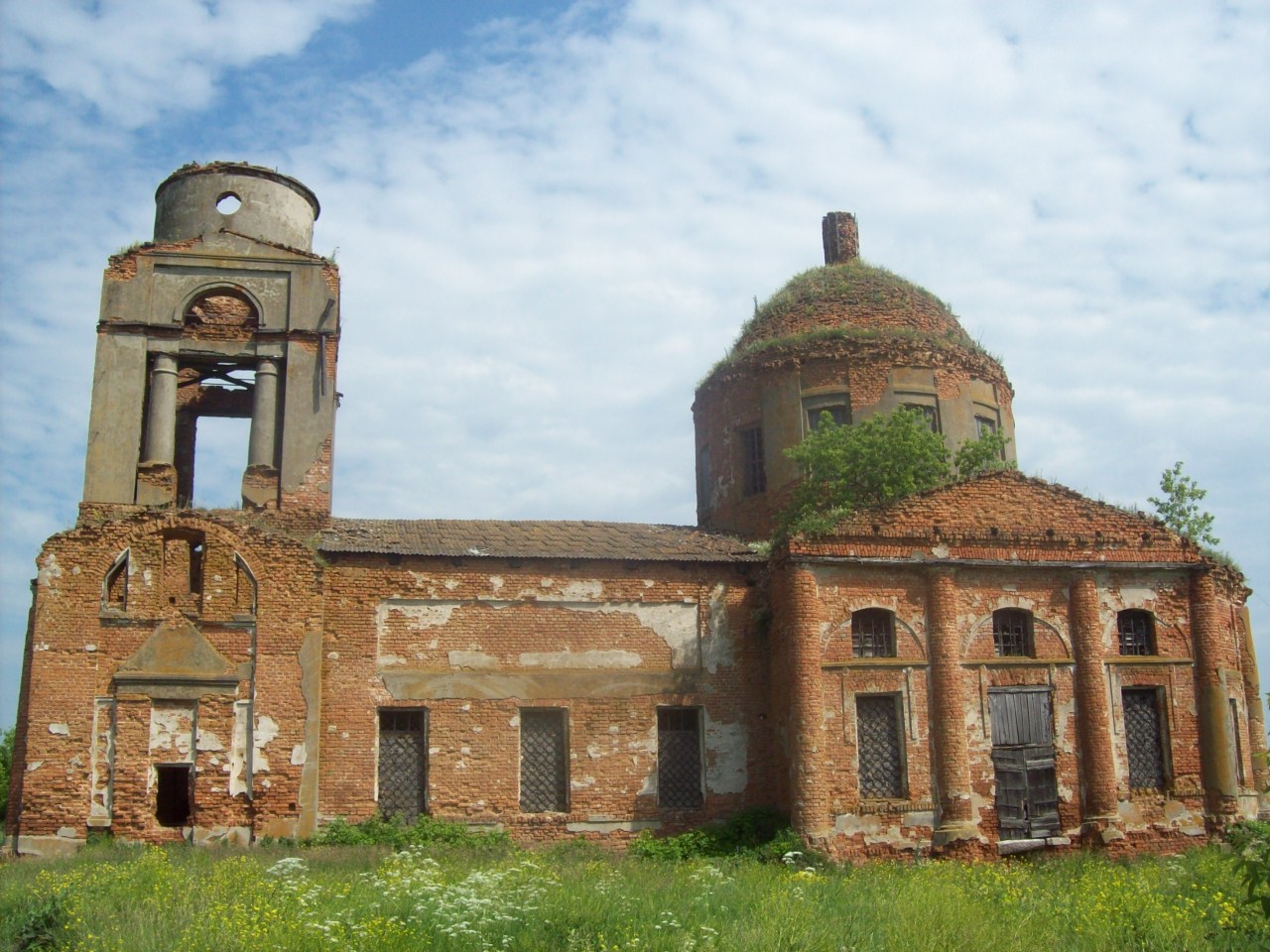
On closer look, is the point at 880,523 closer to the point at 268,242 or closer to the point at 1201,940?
the point at 1201,940

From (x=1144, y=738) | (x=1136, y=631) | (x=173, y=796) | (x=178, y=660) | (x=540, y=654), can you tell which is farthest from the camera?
(x=1136, y=631)

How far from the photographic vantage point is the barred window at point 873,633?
19547 mm

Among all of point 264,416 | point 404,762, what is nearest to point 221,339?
point 264,416

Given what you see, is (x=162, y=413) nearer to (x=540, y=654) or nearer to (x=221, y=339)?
(x=221, y=339)

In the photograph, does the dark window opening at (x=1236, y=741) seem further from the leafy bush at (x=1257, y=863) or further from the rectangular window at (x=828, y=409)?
the leafy bush at (x=1257, y=863)

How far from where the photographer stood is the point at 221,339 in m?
20.8

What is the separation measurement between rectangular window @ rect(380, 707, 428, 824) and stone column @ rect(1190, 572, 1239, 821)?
502 inches

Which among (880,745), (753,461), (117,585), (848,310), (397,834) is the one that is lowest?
(397,834)

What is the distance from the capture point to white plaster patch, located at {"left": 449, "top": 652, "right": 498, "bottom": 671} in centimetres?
1936

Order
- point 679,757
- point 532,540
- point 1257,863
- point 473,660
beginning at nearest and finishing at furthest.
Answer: point 1257,863 → point 473,660 → point 679,757 → point 532,540

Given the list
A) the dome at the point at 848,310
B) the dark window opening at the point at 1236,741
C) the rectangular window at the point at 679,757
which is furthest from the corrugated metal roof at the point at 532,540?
the dark window opening at the point at 1236,741

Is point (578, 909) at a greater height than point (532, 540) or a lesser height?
lesser

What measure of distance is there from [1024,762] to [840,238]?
541 inches

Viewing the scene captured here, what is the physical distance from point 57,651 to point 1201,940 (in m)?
15.3
